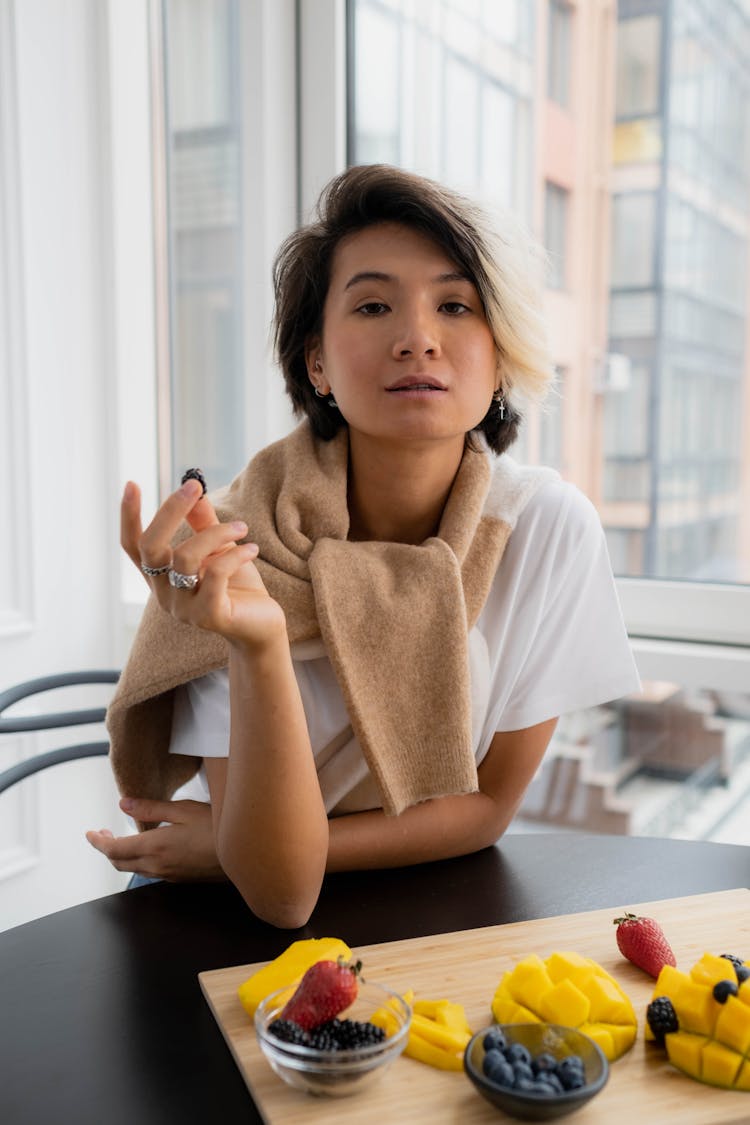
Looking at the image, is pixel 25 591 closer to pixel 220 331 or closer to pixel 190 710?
pixel 220 331

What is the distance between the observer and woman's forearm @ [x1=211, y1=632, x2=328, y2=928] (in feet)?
3.33

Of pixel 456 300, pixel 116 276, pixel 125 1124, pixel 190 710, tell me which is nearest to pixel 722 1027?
pixel 125 1124

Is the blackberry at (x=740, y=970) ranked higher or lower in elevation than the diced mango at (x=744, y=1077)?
higher

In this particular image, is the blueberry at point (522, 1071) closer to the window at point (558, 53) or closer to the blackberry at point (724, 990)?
the blackberry at point (724, 990)

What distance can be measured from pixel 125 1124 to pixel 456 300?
3.10 ft

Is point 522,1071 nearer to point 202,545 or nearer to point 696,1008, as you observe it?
point 696,1008

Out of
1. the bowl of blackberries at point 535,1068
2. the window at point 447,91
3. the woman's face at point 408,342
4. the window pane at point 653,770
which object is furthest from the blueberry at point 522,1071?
the window at point 447,91

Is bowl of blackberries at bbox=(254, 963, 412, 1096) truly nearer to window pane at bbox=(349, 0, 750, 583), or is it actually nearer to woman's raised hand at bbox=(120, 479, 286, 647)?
woman's raised hand at bbox=(120, 479, 286, 647)

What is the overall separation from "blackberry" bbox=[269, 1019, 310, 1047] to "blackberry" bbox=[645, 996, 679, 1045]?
264mm

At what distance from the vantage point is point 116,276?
238 cm

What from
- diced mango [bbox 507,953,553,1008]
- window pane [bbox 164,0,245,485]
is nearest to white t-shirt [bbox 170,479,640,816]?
diced mango [bbox 507,953,553,1008]

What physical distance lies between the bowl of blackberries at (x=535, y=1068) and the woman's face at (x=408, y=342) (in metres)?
0.71

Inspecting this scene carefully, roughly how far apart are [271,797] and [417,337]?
21.7 inches

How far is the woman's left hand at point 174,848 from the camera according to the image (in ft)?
3.83
